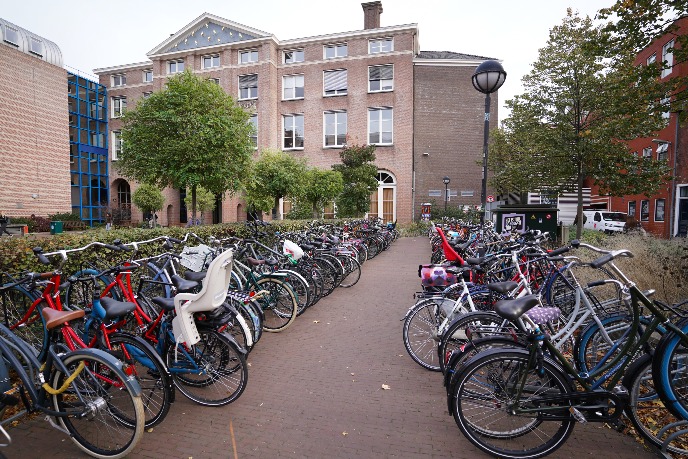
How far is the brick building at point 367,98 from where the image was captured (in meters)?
26.4

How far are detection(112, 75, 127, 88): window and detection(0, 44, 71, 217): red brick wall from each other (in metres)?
7.57

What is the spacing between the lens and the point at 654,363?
2.63 meters

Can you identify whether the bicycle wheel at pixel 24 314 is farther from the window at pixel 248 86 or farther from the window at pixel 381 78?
the window at pixel 248 86

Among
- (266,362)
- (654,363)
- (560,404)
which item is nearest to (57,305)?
(266,362)

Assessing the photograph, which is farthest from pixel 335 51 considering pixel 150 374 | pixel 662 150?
pixel 150 374

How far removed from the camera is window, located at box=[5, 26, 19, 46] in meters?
24.3

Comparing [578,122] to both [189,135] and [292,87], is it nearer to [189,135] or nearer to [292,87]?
[189,135]

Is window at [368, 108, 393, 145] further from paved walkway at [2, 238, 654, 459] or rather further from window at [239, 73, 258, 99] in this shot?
paved walkway at [2, 238, 654, 459]

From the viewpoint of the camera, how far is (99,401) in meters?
2.66

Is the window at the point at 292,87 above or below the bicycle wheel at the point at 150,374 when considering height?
above

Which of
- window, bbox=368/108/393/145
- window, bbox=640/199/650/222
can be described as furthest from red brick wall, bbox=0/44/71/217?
window, bbox=640/199/650/222

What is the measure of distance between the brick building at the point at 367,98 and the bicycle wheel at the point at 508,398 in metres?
24.1

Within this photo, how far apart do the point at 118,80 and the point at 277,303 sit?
3589cm

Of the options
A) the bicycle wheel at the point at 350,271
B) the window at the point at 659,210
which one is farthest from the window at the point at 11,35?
the window at the point at 659,210
